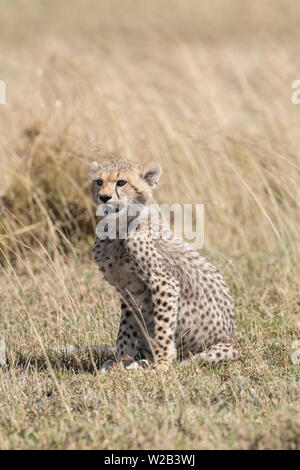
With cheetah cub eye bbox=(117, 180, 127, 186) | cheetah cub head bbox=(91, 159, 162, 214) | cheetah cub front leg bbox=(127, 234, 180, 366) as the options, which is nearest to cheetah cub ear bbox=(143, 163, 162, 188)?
cheetah cub head bbox=(91, 159, 162, 214)

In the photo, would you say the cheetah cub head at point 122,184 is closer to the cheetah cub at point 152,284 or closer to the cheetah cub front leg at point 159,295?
the cheetah cub at point 152,284

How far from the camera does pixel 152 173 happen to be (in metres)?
3.58

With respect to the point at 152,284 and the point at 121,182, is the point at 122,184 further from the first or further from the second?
the point at 152,284

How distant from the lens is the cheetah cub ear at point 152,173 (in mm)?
3553

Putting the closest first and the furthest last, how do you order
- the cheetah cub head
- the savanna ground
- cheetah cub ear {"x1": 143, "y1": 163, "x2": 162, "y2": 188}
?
the savanna ground
the cheetah cub head
cheetah cub ear {"x1": 143, "y1": 163, "x2": 162, "y2": 188}

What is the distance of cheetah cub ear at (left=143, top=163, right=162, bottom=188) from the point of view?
3553 mm

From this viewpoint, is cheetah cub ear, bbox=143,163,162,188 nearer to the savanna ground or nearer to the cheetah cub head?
the cheetah cub head

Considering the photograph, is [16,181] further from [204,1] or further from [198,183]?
[204,1]

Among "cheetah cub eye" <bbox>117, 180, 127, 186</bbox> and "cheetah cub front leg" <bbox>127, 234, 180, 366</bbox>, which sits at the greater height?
"cheetah cub eye" <bbox>117, 180, 127, 186</bbox>

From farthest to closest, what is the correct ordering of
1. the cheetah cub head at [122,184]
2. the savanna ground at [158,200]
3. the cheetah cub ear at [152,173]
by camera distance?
the cheetah cub ear at [152,173] → the cheetah cub head at [122,184] → the savanna ground at [158,200]

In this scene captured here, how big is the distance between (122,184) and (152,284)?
19.5 inches

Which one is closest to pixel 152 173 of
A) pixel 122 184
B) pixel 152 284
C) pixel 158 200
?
pixel 122 184

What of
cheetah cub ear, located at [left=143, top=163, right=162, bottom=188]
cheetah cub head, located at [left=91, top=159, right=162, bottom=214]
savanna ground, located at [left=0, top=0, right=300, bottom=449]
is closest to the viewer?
savanna ground, located at [left=0, top=0, right=300, bottom=449]

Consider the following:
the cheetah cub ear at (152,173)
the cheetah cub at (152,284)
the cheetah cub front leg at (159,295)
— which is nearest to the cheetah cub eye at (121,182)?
the cheetah cub at (152,284)
